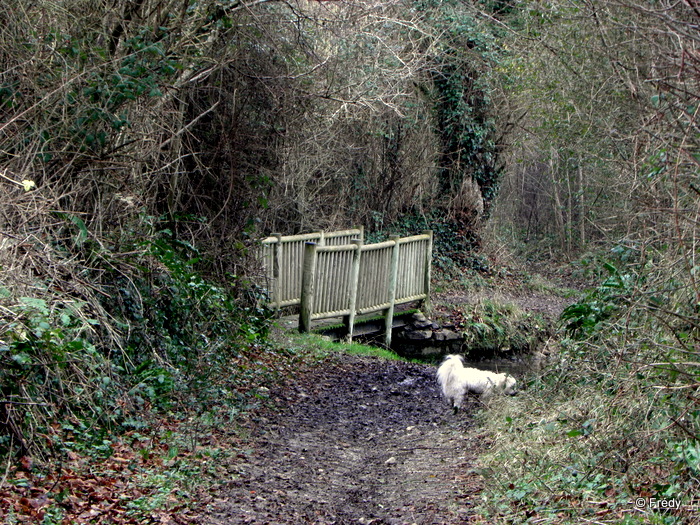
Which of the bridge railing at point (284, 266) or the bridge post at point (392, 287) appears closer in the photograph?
the bridge railing at point (284, 266)

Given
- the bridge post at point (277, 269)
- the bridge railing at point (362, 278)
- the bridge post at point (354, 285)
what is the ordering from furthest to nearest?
the bridge post at point (354, 285)
the bridge railing at point (362, 278)
the bridge post at point (277, 269)

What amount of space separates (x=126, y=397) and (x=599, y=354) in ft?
14.7

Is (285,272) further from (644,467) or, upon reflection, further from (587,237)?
(587,237)

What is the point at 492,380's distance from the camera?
339 inches

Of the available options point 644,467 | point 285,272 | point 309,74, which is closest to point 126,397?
point 644,467

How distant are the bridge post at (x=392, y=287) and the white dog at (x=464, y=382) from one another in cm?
641

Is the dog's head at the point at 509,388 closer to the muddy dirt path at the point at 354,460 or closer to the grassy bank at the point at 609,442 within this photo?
the muddy dirt path at the point at 354,460

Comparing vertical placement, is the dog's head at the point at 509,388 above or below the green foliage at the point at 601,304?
below

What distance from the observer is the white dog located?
338 inches

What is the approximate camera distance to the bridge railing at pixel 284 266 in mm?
12664

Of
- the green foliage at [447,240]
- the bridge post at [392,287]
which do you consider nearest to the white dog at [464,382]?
the bridge post at [392,287]

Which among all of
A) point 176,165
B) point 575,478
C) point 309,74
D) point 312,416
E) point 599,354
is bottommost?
point 312,416

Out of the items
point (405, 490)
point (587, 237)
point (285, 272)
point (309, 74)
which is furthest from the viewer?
point (587, 237)

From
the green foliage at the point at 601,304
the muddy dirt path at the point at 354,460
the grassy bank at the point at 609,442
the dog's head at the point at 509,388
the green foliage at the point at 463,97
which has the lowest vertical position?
the muddy dirt path at the point at 354,460
